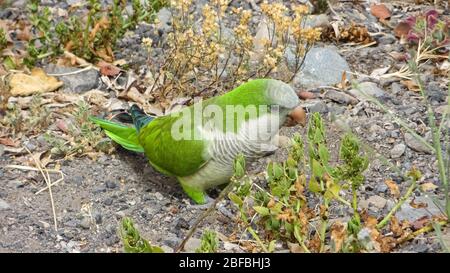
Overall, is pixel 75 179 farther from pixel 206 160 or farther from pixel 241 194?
pixel 241 194

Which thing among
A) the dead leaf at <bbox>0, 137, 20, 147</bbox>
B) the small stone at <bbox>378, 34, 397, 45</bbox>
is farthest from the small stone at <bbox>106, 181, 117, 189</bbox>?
the small stone at <bbox>378, 34, 397, 45</bbox>

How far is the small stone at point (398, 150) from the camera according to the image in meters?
4.50

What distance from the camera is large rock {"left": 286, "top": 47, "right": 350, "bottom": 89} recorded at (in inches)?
209

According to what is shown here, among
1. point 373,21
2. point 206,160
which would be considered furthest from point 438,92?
point 206,160

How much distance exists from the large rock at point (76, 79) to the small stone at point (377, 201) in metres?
2.00

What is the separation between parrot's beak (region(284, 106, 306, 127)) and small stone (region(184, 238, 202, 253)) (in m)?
1.21

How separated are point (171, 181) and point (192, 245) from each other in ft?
2.81

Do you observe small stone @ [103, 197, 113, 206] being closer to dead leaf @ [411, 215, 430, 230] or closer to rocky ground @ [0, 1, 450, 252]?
rocky ground @ [0, 1, 450, 252]

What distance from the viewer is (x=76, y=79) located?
5.21m

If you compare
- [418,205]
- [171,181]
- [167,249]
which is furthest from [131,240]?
[171,181]

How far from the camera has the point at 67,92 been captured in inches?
203

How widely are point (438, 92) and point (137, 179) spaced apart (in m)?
1.93

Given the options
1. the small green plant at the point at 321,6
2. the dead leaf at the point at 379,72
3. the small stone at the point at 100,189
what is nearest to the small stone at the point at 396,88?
the dead leaf at the point at 379,72

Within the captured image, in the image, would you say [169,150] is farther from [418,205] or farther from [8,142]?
[418,205]
